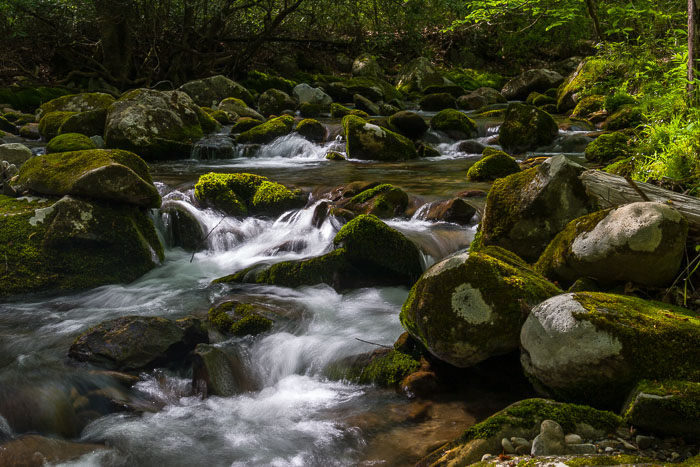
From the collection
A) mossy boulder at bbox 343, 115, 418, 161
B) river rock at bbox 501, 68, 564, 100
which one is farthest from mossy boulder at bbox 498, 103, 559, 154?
river rock at bbox 501, 68, 564, 100

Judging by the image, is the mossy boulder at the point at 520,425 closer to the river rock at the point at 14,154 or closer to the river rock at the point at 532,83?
the river rock at the point at 14,154

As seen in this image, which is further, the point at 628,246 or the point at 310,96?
the point at 310,96

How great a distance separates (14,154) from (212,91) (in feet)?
29.5

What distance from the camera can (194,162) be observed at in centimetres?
1220

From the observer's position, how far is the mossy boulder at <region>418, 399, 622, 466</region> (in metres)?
2.91

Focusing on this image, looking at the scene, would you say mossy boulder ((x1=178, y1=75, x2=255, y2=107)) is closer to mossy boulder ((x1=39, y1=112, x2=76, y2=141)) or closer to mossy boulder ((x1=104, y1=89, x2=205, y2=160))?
mossy boulder ((x1=104, y1=89, x2=205, y2=160))

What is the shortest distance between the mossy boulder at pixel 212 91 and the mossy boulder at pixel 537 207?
13.5 metres

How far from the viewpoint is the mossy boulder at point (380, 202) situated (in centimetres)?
788

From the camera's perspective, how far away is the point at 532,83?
21.1 meters

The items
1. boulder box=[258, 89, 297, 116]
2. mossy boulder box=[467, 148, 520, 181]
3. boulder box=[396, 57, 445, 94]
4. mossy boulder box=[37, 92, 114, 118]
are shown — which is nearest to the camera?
mossy boulder box=[467, 148, 520, 181]

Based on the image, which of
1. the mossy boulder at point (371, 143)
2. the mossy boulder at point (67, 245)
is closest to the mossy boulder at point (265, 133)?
the mossy boulder at point (371, 143)

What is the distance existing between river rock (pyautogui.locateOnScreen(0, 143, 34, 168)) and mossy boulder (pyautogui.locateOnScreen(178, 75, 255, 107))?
829 cm

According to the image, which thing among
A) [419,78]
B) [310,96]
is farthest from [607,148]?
[419,78]

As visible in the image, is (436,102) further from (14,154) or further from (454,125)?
(14,154)
